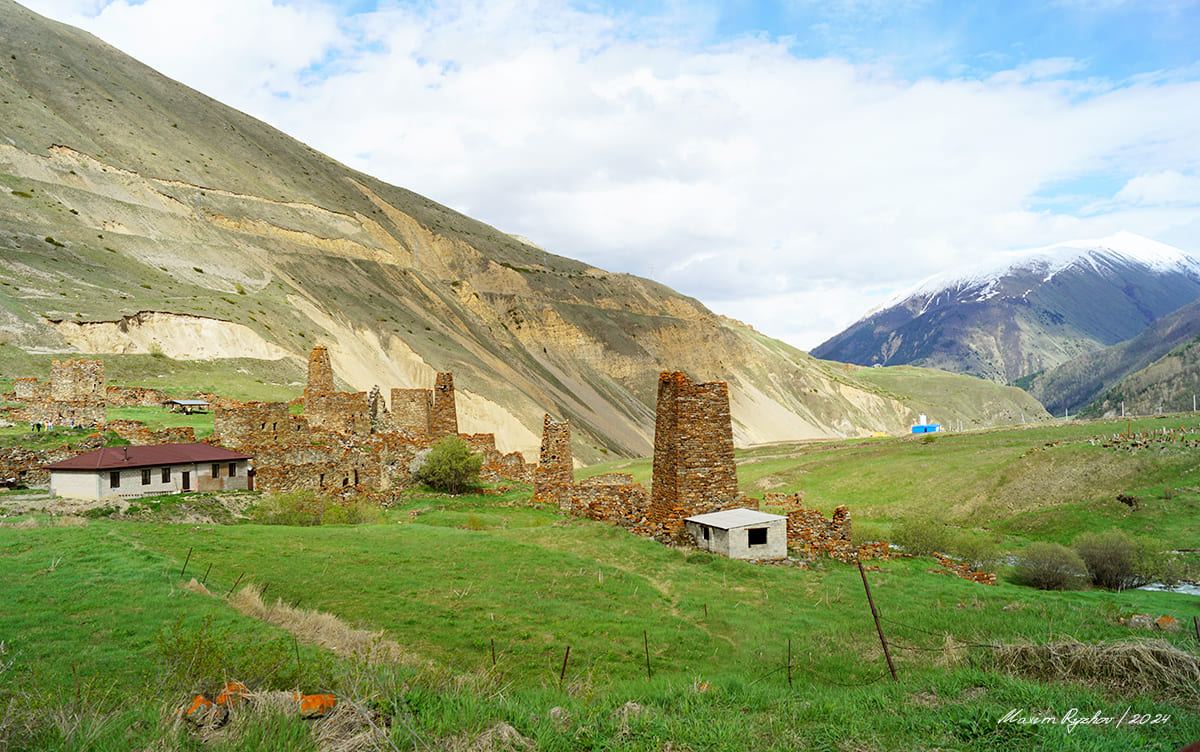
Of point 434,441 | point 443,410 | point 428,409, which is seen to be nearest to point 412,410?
point 428,409

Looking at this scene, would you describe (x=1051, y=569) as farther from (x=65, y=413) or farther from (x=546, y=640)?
(x=65, y=413)

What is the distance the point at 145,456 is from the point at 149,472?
0.55 m

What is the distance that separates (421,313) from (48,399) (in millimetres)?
55317

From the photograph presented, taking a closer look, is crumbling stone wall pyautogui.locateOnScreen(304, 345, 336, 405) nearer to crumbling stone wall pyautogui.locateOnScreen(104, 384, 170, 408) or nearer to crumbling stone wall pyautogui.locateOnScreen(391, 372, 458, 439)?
crumbling stone wall pyautogui.locateOnScreen(391, 372, 458, 439)

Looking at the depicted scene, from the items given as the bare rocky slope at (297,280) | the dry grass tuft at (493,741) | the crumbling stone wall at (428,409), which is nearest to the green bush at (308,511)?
the crumbling stone wall at (428,409)

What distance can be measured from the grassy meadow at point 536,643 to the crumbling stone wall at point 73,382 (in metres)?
15.4

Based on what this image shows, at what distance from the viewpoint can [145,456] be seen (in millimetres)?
20078

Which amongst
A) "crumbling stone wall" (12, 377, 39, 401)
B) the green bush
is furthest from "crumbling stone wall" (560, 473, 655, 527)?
"crumbling stone wall" (12, 377, 39, 401)

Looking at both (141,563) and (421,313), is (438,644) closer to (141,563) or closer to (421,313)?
(141,563)

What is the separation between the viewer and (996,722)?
679cm

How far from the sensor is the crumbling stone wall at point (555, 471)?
84.8 feet

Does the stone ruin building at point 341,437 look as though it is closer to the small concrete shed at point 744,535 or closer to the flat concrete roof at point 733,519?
the flat concrete roof at point 733,519

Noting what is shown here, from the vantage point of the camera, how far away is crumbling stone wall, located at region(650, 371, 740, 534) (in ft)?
62.8

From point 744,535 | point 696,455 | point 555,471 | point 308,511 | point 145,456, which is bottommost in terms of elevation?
point 744,535
